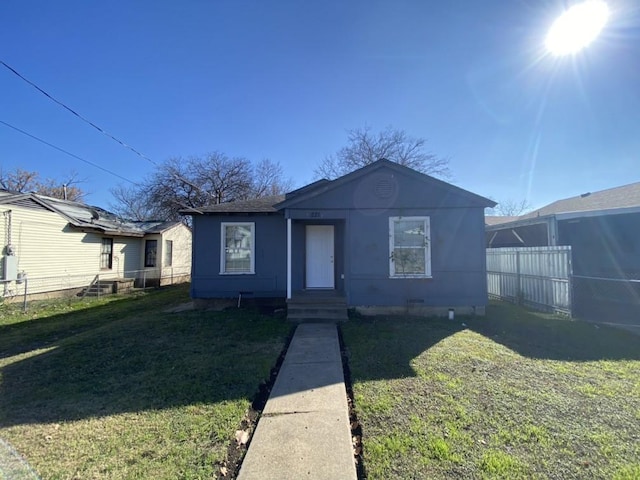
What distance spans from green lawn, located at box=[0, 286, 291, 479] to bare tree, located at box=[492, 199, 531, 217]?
4385 centimetres

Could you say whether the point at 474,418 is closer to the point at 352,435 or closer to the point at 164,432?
the point at 352,435

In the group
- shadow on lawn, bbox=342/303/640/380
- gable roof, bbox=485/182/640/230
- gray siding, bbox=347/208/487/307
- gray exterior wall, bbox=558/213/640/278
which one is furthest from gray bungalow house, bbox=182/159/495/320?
gray exterior wall, bbox=558/213/640/278

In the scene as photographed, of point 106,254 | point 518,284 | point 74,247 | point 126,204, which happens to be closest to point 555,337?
point 518,284

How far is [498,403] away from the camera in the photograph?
3.45m

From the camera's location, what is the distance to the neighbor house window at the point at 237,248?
9391mm

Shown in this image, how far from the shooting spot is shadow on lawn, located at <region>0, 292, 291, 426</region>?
3.60 m

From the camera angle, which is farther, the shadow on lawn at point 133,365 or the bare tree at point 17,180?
the bare tree at point 17,180

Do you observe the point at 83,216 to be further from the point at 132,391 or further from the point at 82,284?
the point at 132,391

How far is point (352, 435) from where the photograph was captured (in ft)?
9.55

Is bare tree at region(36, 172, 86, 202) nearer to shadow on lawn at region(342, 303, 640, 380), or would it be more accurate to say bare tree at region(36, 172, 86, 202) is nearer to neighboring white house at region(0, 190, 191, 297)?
neighboring white house at region(0, 190, 191, 297)

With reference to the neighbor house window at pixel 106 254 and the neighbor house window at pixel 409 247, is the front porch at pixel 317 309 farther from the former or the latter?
the neighbor house window at pixel 106 254

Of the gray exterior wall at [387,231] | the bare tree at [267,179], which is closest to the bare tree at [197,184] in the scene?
the bare tree at [267,179]

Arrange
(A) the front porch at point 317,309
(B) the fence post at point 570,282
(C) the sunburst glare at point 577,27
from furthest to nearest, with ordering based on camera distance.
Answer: (A) the front porch at point 317,309
(B) the fence post at point 570,282
(C) the sunburst glare at point 577,27

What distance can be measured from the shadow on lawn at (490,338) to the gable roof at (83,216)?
13.1 m
